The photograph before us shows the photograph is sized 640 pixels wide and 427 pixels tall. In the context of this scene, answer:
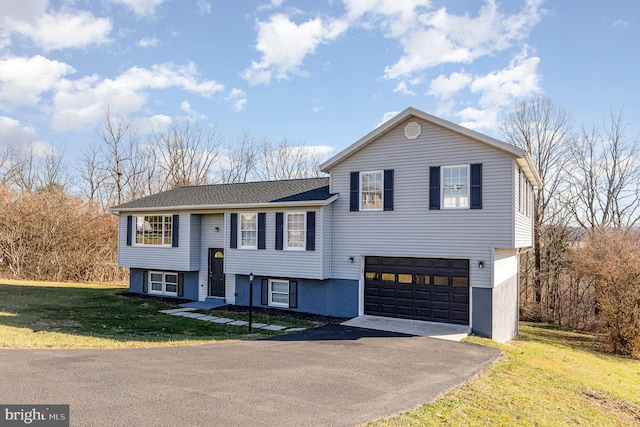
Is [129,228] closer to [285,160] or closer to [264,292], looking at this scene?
[264,292]

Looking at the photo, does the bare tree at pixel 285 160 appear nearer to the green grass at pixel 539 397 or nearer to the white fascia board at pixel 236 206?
the white fascia board at pixel 236 206

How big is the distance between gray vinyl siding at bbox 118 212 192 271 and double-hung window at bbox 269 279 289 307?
12.5 feet

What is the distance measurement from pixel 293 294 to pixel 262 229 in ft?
8.70

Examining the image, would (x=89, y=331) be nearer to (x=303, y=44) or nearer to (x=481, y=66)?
(x=303, y=44)

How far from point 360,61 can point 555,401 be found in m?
14.5

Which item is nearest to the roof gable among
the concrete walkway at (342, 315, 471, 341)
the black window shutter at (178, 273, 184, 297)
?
the concrete walkway at (342, 315, 471, 341)

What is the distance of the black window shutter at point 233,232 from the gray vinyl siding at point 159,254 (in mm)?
2079

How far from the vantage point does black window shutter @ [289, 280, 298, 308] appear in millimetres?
14625

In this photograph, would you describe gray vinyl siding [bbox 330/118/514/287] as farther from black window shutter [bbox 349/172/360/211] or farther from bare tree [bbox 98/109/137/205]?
bare tree [bbox 98/109/137/205]

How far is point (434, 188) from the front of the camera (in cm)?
1254

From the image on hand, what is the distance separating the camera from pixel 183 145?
33.2 m

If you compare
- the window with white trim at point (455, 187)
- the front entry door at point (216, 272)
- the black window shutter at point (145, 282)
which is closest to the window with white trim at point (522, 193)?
the window with white trim at point (455, 187)

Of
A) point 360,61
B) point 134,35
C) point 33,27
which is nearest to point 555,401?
point 360,61

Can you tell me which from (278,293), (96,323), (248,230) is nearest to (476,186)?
(278,293)
